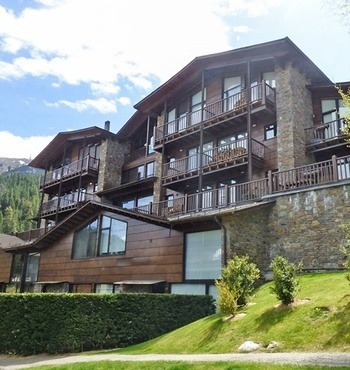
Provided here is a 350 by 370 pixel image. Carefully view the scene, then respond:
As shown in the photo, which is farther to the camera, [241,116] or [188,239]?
[241,116]

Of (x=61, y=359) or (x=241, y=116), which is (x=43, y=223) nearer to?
(x=241, y=116)

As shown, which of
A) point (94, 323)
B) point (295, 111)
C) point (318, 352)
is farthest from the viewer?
point (295, 111)

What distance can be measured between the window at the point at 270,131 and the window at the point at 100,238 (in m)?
9.07

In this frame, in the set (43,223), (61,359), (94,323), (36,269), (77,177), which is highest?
(77,177)

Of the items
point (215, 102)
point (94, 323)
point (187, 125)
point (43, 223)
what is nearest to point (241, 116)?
point (215, 102)

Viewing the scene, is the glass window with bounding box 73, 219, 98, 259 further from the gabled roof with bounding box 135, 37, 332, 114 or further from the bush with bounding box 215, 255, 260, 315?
the bush with bounding box 215, 255, 260, 315

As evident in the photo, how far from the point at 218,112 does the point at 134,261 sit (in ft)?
33.7

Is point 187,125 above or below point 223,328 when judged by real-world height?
above

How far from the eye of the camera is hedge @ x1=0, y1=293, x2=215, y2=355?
12855 mm

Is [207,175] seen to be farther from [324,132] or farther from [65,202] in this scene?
[65,202]

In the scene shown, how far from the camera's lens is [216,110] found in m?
24.6

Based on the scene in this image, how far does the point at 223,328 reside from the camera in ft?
35.2

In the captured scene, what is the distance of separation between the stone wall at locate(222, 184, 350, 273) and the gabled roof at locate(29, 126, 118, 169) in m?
19.6

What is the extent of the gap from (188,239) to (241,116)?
8314 millimetres
